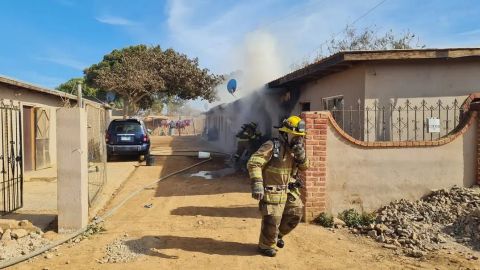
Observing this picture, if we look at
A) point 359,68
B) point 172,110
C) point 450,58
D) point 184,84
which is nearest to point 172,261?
point 359,68

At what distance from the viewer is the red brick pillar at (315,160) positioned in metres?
6.29

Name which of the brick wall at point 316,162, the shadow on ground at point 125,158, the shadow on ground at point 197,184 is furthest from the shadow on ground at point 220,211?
the shadow on ground at point 125,158

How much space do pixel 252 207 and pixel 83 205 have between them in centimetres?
291

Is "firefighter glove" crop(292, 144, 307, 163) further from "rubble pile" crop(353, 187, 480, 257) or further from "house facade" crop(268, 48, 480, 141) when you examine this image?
"house facade" crop(268, 48, 480, 141)

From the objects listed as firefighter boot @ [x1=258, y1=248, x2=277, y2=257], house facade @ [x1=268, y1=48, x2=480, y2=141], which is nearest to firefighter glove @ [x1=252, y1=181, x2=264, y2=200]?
firefighter boot @ [x1=258, y1=248, x2=277, y2=257]

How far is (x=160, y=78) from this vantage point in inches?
906

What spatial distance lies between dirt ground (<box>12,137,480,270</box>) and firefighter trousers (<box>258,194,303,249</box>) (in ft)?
0.70

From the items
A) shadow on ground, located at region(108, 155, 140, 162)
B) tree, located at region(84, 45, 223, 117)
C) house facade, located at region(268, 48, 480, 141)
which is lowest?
shadow on ground, located at region(108, 155, 140, 162)

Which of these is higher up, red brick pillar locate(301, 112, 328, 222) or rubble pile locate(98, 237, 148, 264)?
red brick pillar locate(301, 112, 328, 222)

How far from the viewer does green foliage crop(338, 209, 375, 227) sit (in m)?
6.30

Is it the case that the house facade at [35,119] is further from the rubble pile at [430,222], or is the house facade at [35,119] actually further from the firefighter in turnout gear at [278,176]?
the rubble pile at [430,222]

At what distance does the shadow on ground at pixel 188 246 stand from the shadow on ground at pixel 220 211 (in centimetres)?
131

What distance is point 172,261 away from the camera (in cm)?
480

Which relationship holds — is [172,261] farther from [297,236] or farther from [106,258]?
[297,236]
